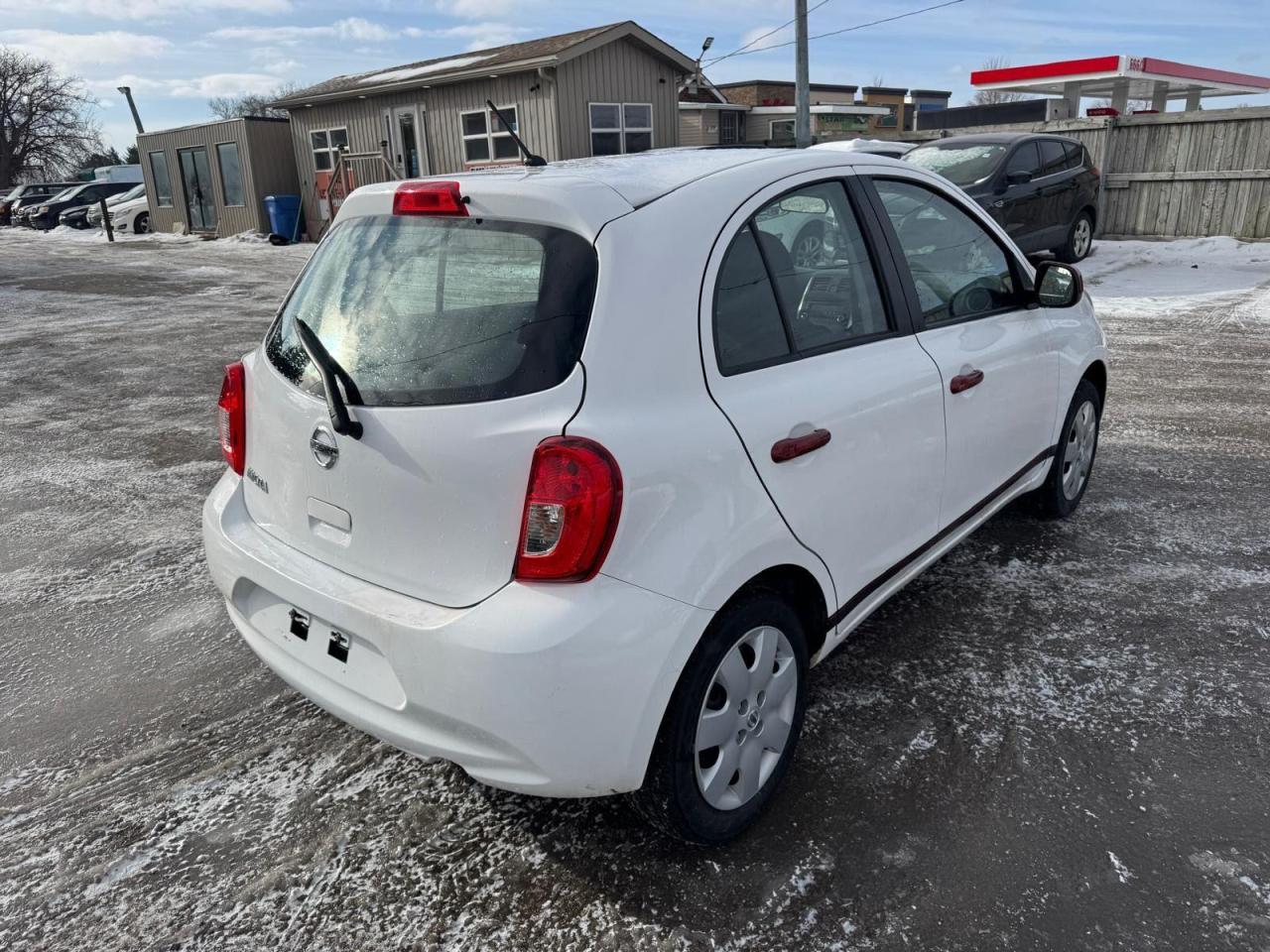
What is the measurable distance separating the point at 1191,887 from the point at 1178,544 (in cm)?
231

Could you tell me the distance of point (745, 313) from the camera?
2.39 meters

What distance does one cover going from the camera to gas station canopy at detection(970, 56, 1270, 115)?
783 inches

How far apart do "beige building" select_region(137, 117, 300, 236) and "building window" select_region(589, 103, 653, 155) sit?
9.63 metres

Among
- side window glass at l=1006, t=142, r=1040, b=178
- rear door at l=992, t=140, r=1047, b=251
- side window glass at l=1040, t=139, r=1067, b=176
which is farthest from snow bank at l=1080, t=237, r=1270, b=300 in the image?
side window glass at l=1006, t=142, r=1040, b=178

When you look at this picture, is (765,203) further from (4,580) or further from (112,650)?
(4,580)

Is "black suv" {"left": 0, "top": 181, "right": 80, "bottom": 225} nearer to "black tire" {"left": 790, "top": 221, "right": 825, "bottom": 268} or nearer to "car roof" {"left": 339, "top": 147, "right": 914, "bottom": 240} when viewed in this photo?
"car roof" {"left": 339, "top": 147, "right": 914, "bottom": 240}

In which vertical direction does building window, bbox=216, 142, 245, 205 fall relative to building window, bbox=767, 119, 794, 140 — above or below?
below

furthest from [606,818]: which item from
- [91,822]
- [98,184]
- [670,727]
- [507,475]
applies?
[98,184]

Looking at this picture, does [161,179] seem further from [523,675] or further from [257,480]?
[523,675]

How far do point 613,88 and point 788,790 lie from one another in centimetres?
2016

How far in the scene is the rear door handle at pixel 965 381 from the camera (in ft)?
9.98

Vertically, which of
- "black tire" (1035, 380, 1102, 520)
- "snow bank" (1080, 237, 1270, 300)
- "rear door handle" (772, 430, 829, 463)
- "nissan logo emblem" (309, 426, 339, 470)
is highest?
"nissan logo emblem" (309, 426, 339, 470)

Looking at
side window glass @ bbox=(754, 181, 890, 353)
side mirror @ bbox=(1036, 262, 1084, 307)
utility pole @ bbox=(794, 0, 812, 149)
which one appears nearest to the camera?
side window glass @ bbox=(754, 181, 890, 353)

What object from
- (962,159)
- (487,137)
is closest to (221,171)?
(487,137)
